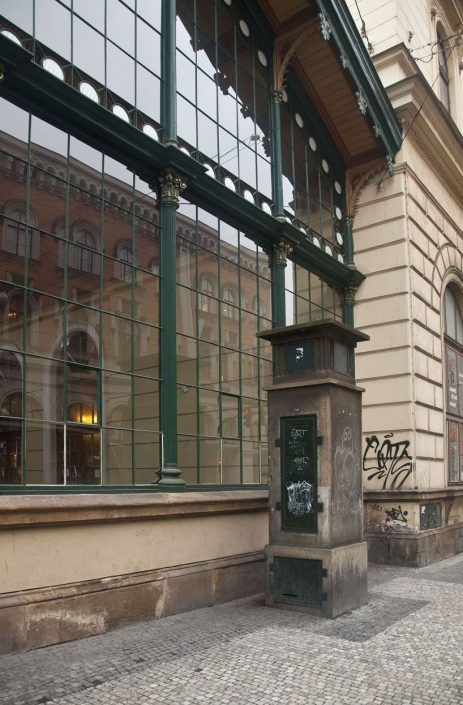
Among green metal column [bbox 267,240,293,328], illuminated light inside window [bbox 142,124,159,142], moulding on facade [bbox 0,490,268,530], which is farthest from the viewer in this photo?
green metal column [bbox 267,240,293,328]

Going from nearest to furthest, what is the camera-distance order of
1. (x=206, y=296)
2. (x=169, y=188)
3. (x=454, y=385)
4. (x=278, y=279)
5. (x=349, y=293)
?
(x=169, y=188) → (x=206, y=296) → (x=278, y=279) → (x=349, y=293) → (x=454, y=385)

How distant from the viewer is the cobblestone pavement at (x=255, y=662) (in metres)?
5.42

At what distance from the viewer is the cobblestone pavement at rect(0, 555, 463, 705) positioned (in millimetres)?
5418

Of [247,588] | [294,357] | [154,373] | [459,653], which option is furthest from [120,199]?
[459,653]

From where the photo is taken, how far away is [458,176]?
17078 mm

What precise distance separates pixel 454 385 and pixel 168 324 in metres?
9.80

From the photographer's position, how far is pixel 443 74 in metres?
19.5

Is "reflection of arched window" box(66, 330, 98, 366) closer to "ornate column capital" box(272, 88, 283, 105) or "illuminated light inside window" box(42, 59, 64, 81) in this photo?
"illuminated light inside window" box(42, 59, 64, 81)

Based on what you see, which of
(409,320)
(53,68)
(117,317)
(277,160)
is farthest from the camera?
(409,320)

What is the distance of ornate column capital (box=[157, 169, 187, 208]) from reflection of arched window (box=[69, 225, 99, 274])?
1.16m

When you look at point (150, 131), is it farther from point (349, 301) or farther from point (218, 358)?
point (349, 301)

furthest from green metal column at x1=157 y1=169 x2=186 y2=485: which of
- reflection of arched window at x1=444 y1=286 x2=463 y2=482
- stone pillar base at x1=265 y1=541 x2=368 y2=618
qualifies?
reflection of arched window at x1=444 y1=286 x2=463 y2=482

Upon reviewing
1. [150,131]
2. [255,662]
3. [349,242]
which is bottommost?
[255,662]

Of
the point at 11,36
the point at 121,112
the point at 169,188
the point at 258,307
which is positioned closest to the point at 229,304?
the point at 258,307
